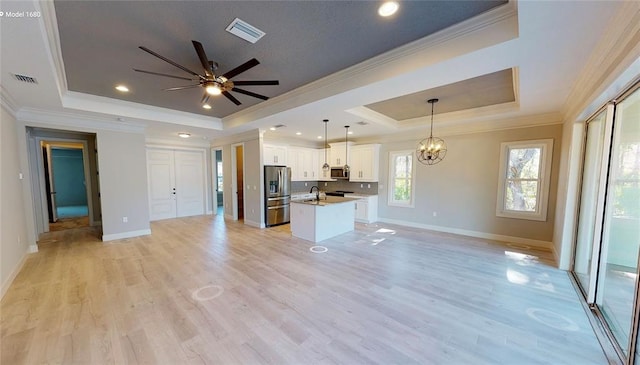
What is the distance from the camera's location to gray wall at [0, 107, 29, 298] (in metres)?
3.03

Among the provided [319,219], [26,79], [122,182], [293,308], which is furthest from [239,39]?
[122,182]

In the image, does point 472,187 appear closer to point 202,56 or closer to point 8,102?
point 202,56

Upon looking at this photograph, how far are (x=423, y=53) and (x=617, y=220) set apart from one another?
2781 millimetres

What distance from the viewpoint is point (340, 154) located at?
24.6ft

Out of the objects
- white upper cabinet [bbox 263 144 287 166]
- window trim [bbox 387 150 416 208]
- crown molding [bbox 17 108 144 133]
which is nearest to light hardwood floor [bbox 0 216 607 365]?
window trim [bbox 387 150 416 208]

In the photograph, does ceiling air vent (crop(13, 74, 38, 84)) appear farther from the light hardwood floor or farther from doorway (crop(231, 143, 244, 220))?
doorway (crop(231, 143, 244, 220))

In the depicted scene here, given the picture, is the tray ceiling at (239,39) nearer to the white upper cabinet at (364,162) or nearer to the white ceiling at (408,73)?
the white ceiling at (408,73)

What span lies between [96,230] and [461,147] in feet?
31.3

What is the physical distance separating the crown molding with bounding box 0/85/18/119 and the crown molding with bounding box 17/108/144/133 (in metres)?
→ 0.20

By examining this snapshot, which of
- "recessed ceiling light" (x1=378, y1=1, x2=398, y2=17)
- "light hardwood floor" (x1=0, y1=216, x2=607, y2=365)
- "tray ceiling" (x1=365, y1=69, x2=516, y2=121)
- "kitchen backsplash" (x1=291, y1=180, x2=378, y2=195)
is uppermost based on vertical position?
"recessed ceiling light" (x1=378, y1=1, x2=398, y2=17)

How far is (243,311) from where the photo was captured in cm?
247

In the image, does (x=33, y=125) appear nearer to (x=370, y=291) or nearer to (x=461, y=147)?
(x=370, y=291)

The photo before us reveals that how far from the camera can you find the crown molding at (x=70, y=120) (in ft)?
13.5

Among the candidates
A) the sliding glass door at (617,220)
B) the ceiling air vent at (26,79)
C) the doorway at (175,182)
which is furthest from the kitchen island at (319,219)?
the doorway at (175,182)
